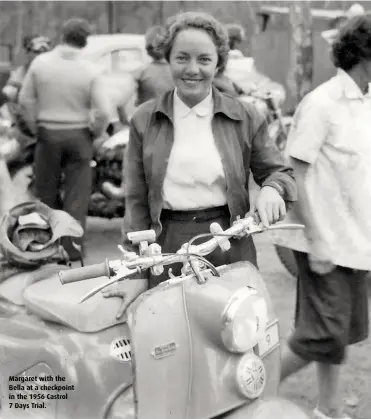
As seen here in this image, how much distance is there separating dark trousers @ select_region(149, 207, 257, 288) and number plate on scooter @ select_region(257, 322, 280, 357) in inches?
16.0

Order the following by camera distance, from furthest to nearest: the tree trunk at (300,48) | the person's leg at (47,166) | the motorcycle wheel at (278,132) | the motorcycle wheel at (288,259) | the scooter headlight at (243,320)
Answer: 1. the tree trunk at (300,48)
2. the motorcycle wheel at (278,132)
3. the person's leg at (47,166)
4. the motorcycle wheel at (288,259)
5. the scooter headlight at (243,320)

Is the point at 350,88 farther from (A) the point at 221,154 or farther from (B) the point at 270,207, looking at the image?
(B) the point at 270,207

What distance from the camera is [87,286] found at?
2428 mm

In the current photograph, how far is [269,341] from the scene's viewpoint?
209cm

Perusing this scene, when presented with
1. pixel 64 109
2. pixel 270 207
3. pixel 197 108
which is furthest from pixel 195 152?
pixel 64 109

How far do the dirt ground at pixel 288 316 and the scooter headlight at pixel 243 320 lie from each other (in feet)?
5.25

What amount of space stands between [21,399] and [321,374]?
4.18 ft

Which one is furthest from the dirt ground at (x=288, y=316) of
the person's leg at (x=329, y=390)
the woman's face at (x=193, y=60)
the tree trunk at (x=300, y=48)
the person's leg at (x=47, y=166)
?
the tree trunk at (x=300, y=48)

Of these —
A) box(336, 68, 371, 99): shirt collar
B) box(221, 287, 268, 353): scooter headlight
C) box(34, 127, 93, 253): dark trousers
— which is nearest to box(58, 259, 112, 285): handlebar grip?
box(221, 287, 268, 353): scooter headlight

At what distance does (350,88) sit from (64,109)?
10.3 ft

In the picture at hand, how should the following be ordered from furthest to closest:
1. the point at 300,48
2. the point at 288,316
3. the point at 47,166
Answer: the point at 300,48
the point at 47,166
the point at 288,316

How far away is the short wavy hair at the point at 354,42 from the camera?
2756mm

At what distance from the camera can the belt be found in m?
2.42

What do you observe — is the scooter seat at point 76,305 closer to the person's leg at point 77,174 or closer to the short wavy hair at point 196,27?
the short wavy hair at point 196,27
